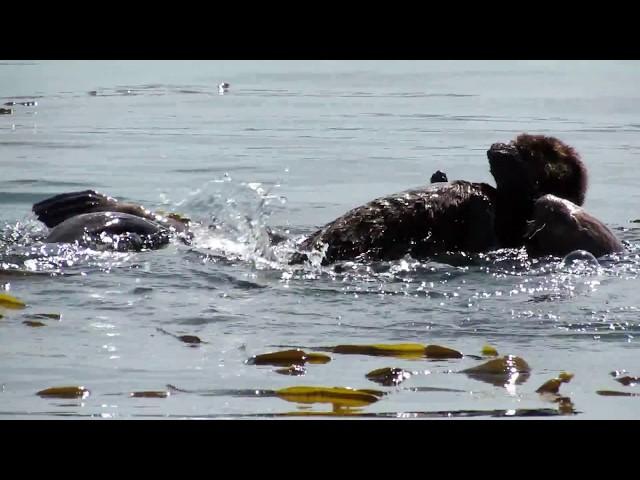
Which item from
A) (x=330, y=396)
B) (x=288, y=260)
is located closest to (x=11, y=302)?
(x=288, y=260)

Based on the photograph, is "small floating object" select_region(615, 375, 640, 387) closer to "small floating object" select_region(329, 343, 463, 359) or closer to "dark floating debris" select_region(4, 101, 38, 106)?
"small floating object" select_region(329, 343, 463, 359)

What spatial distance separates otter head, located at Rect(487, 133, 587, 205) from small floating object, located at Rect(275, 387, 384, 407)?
2.51 m

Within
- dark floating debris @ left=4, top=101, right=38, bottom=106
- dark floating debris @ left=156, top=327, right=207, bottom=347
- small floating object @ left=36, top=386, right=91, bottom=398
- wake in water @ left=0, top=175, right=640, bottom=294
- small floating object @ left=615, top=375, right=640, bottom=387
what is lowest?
small floating object @ left=36, top=386, right=91, bottom=398

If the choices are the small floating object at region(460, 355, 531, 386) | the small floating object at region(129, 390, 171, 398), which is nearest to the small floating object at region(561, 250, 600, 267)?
the small floating object at region(460, 355, 531, 386)

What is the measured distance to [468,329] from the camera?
202 inches

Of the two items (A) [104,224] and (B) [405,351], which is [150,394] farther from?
(A) [104,224]

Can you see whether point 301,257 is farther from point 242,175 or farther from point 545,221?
point 242,175

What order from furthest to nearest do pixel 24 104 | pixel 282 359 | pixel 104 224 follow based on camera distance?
pixel 24 104
pixel 104 224
pixel 282 359

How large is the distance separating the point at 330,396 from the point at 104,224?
2.98 meters

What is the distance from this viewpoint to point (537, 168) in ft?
21.2

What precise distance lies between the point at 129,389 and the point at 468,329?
1.61m

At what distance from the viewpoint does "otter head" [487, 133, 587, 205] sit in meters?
6.32

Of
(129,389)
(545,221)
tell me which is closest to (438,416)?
(129,389)

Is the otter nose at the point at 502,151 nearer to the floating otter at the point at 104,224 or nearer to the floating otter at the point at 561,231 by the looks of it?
the floating otter at the point at 561,231
